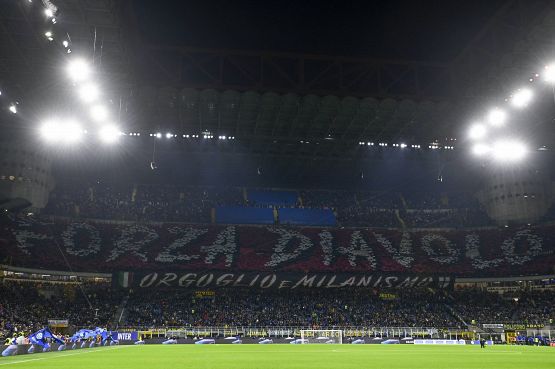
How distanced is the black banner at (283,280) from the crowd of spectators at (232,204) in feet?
34.9

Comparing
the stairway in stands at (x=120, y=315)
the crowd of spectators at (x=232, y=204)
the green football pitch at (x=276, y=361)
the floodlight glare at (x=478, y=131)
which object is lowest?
the stairway in stands at (x=120, y=315)

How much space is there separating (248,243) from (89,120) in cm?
2358

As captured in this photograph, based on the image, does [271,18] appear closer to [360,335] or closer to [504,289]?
[360,335]

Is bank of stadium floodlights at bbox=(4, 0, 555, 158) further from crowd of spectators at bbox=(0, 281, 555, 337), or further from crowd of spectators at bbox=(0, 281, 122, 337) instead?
crowd of spectators at bbox=(0, 281, 555, 337)

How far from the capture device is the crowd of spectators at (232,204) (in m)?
53.3

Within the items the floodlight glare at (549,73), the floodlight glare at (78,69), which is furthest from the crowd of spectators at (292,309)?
the floodlight glare at (549,73)

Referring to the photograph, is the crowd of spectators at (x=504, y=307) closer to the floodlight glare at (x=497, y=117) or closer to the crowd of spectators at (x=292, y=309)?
the crowd of spectators at (x=292, y=309)

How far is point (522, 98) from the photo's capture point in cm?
2950

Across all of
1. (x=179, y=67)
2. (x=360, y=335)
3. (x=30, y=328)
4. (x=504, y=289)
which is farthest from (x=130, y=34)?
(x=504, y=289)

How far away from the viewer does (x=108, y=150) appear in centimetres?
4875

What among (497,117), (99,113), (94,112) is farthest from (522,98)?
(94,112)

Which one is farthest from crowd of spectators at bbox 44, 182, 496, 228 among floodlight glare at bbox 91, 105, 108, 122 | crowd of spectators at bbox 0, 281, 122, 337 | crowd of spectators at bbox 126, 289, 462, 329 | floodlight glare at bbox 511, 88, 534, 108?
floodlight glare at bbox 511, 88, 534, 108

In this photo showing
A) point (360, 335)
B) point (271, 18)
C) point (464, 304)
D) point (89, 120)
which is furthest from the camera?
point (464, 304)

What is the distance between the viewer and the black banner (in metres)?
44.3
